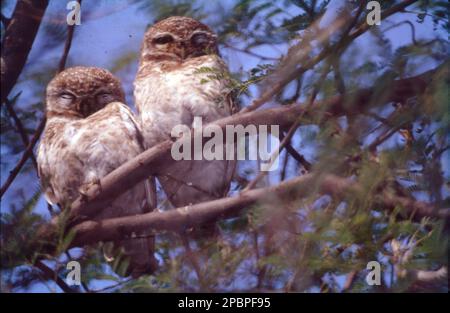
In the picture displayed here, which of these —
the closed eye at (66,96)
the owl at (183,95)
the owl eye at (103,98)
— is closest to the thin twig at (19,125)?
the closed eye at (66,96)

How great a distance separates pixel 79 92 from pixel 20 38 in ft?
0.95

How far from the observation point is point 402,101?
173 centimetres

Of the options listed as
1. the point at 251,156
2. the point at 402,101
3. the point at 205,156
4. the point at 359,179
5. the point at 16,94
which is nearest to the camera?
the point at 359,179

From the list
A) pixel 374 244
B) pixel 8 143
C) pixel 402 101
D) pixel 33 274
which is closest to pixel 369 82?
pixel 402 101

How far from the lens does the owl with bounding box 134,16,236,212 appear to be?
2.28 meters

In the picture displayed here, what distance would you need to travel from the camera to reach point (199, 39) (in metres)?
2.51

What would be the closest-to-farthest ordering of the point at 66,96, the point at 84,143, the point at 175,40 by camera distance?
the point at 84,143
the point at 66,96
the point at 175,40

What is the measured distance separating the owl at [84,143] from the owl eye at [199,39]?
0.35m

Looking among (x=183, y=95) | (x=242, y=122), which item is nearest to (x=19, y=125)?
(x=183, y=95)

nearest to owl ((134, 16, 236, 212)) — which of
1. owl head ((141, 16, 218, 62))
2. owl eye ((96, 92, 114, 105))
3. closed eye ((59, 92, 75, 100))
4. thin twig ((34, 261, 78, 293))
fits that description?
owl head ((141, 16, 218, 62))

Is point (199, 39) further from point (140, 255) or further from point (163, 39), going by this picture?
point (140, 255)

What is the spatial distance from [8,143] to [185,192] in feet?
2.04

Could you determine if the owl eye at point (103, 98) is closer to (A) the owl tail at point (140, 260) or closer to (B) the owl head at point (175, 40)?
(B) the owl head at point (175, 40)
